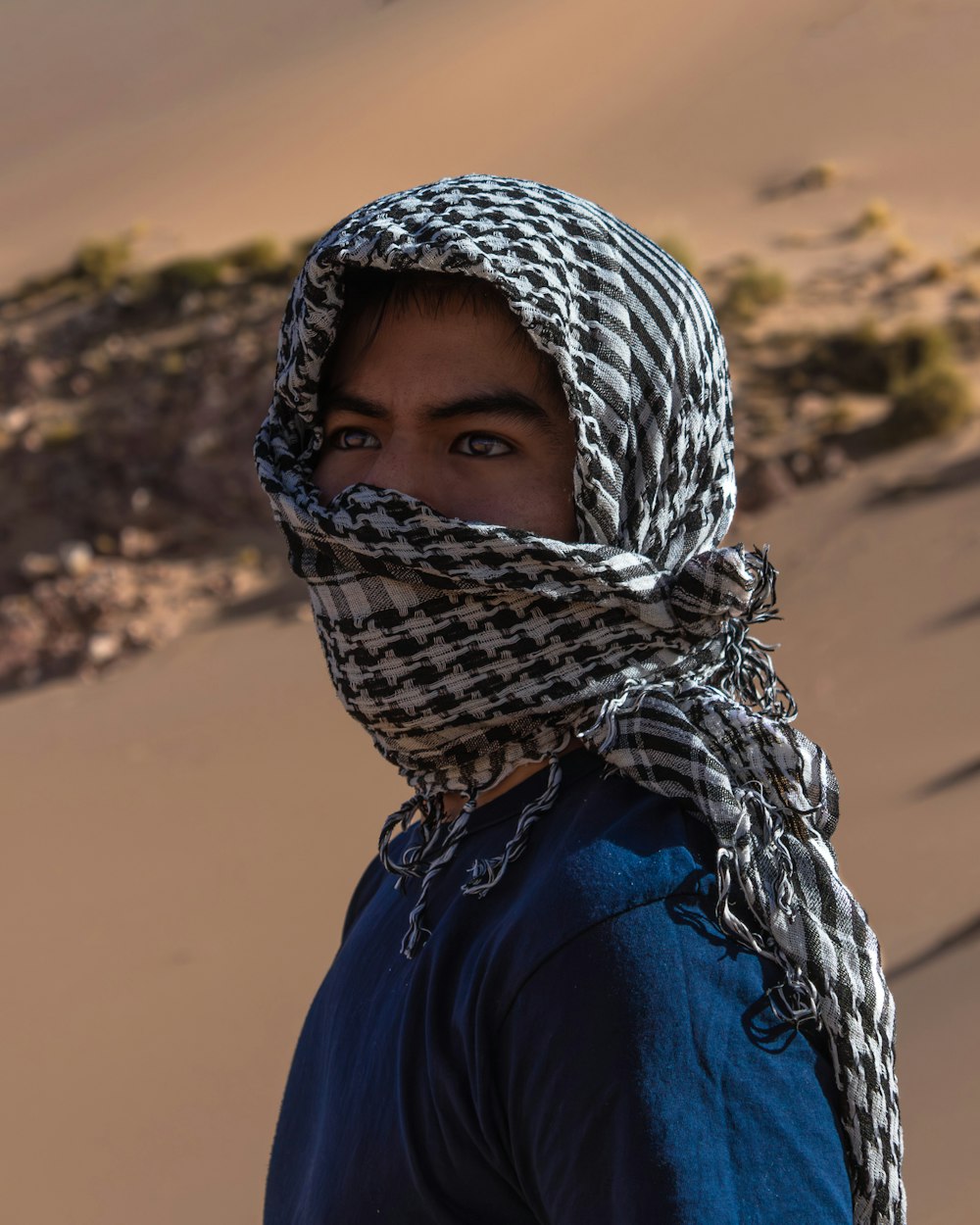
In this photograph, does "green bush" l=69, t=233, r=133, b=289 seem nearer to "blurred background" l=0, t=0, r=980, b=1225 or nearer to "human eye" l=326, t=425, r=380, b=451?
"blurred background" l=0, t=0, r=980, b=1225

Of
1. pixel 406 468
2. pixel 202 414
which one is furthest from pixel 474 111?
pixel 406 468

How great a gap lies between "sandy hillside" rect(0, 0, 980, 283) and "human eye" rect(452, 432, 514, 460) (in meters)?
16.9

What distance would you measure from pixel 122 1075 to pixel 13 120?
2858 centimetres

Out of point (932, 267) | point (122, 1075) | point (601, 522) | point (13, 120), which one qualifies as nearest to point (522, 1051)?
point (601, 522)

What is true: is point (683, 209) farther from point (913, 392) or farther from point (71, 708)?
point (71, 708)

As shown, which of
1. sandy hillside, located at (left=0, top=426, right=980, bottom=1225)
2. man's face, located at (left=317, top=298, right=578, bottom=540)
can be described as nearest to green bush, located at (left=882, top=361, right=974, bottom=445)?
sandy hillside, located at (left=0, top=426, right=980, bottom=1225)

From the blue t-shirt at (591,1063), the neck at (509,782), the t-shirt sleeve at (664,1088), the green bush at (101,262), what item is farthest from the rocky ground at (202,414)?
the t-shirt sleeve at (664,1088)

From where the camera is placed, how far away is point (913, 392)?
38.8ft

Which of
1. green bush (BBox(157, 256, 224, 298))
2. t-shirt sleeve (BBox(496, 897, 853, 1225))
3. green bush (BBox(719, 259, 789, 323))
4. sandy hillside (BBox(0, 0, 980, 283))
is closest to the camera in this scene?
t-shirt sleeve (BBox(496, 897, 853, 1225))

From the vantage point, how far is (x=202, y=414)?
13.1 m

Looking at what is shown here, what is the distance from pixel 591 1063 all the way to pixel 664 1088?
0.21ft

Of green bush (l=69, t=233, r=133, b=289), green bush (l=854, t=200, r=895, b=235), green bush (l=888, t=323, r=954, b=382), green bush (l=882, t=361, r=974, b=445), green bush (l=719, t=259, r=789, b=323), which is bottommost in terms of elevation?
green bush (l=882, t=361, r=974, b=445)

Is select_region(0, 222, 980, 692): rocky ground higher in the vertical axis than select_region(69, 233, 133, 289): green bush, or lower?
lower

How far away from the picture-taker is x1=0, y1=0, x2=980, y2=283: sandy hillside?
74.4 ft
